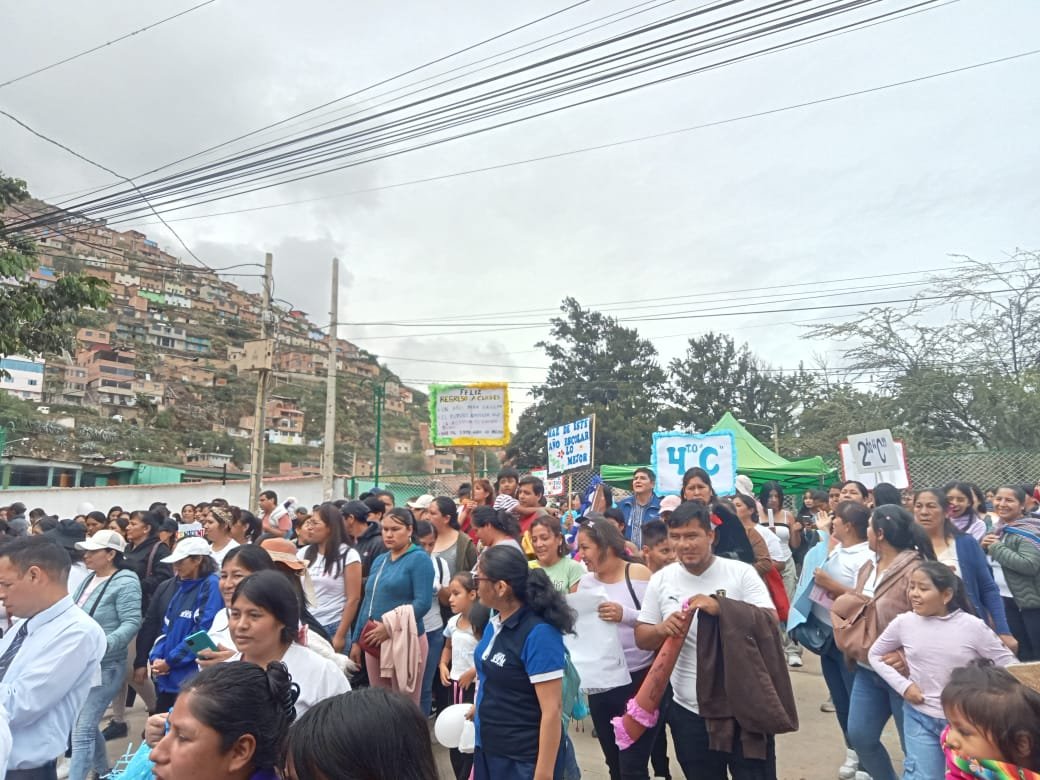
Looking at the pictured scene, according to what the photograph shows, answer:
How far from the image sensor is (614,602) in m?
3.64

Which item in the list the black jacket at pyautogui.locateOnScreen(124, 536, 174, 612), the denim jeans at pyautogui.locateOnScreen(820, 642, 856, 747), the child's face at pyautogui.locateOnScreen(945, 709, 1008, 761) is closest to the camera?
the child's face at pyautogui.locateOnScreen(945, 709, 1008, 761)

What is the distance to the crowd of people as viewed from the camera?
1.84m

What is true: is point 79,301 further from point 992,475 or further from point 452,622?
point 992,475

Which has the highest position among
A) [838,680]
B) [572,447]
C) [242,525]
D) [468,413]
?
[468,413]

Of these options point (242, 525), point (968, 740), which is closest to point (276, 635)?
point (968, 740)

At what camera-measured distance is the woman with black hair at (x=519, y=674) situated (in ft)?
9.02

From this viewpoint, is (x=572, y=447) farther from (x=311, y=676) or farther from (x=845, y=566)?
(x=311, y=676)

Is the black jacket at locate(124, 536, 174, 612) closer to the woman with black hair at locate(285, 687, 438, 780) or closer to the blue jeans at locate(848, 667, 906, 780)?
the woman with black hair at locate(285, 687, 438, 780)

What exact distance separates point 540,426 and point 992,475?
36.9m

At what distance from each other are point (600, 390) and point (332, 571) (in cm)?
4331

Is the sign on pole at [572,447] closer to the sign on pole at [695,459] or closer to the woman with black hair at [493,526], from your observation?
the sign on pole at [695,459]

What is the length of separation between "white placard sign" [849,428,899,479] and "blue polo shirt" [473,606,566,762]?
753 cm

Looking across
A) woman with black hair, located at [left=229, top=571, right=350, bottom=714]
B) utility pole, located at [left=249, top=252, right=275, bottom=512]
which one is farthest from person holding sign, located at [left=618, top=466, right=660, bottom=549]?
utility pole, located at [left=249, top=252, right=275, bottom=512]

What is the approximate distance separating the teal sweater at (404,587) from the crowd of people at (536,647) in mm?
14
